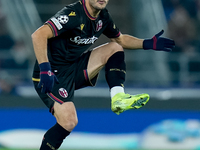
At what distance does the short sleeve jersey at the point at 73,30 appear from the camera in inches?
155

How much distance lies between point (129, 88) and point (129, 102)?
11.6ft

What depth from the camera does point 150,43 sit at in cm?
455

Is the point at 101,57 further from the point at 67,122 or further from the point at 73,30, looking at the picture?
the point at 67,122

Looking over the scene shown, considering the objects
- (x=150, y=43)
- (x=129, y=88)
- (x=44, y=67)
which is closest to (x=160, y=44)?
(x=150, y=43)

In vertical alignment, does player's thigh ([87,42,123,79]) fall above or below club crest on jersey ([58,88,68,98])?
above

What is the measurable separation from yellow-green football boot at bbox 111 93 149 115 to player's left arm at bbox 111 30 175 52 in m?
0.85

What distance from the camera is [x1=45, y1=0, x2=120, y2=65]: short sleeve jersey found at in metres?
3.93

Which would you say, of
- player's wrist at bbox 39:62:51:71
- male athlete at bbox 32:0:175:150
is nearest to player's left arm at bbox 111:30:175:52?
male athlete at bbox 32:0:175:150

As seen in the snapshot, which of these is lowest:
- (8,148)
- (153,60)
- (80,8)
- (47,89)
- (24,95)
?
(47,89)

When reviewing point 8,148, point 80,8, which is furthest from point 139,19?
point 80,8

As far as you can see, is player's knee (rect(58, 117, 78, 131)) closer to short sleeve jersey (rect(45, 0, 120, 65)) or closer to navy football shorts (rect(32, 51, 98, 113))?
navy football shorts (rect(32, 51, 98, 113))

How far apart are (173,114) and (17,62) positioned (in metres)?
2.74

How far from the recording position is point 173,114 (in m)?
6.52

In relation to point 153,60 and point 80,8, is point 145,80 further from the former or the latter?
point 80,8
